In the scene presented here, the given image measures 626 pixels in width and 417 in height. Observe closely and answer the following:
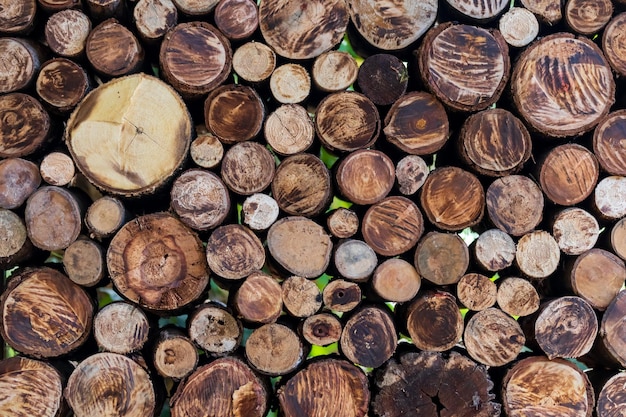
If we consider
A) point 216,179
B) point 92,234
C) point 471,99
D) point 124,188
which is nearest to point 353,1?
point 471,99

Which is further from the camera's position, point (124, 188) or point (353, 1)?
point (353, 1)

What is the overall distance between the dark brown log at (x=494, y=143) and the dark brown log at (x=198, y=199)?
42.1 inches

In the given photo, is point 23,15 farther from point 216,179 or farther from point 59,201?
point 216,179

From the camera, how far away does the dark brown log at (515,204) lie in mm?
2170

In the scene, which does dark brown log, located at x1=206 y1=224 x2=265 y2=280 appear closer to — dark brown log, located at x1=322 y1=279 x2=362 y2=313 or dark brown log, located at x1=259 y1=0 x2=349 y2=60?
dark brown log, located at x1=322 y1=279 x2=362 y2=313

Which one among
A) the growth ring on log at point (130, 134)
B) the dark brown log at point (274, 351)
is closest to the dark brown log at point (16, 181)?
the growth ring on log at point (130, 134)

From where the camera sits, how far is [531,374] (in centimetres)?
218

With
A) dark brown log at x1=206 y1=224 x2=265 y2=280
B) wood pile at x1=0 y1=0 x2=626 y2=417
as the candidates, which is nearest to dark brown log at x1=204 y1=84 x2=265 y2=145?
wood pile at x1=0 y1=0 x2=626 y2=417

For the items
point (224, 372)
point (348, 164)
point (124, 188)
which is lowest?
point (224, 372)

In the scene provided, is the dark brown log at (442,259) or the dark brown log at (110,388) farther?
the dark brown log at (442,259)

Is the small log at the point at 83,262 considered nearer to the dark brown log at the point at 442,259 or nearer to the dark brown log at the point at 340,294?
the dark brown log at the point at 340,294

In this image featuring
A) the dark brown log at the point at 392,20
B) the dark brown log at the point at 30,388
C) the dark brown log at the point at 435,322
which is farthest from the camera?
the dark brown log at the point at 392,20

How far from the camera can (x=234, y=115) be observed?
214cm

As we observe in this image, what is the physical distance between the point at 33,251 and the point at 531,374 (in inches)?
87.0
